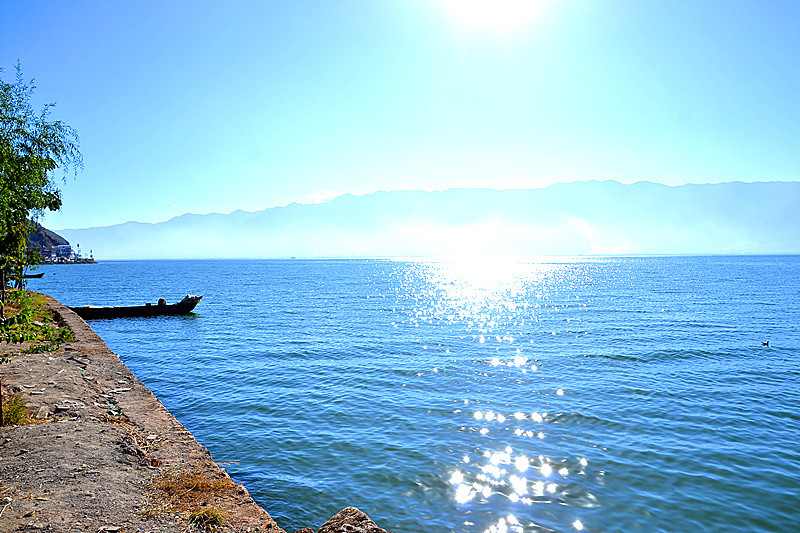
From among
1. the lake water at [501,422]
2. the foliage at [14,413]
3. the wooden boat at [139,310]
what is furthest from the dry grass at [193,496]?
the wooden boat at [139,310]

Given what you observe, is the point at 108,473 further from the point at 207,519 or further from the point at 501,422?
the point at 501,422

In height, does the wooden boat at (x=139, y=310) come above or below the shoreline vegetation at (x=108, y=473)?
below

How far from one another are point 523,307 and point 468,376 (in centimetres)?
3295

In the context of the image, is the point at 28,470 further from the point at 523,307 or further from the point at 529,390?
the point at 523,307

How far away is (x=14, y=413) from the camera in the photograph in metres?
9.68

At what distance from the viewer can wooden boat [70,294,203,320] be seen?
40906mm

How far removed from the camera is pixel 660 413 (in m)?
15.3

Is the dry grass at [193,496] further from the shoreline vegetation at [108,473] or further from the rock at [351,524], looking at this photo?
the rock at [351,524]

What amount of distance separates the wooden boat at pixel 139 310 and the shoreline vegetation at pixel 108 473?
32.8m

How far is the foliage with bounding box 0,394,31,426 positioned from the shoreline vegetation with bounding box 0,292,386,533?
0.11ft

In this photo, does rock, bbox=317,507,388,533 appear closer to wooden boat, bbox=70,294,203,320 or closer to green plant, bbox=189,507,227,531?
green plant, bbox=189,507,227,531

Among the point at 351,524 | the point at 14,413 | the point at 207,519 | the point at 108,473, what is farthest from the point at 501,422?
the point at 14,413

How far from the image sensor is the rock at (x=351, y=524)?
223 inches

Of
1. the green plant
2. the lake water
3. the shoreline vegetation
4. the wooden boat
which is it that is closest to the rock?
the shoreline vegetation
